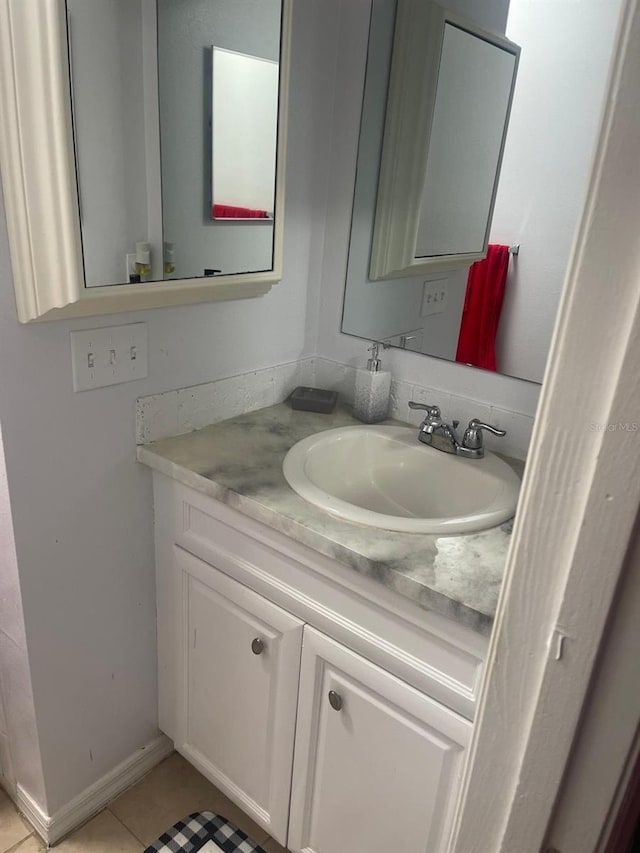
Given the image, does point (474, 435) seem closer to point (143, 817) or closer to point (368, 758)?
point (368, 758)

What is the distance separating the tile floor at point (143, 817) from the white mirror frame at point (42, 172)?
1.16 metres

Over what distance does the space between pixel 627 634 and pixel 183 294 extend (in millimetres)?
1008

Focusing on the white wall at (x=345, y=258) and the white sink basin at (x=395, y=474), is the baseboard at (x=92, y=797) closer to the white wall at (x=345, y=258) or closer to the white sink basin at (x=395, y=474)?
the white sink basin at (x=395, y=474)

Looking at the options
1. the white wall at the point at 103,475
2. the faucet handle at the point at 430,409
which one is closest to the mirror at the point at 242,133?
the white wall at the point at 103,475

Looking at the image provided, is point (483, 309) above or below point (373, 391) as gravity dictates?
above

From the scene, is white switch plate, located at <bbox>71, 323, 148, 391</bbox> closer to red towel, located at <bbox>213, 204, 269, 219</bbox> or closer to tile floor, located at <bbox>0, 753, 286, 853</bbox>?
red towel, located at <bbox>213, 204, 269, 219</bbox>

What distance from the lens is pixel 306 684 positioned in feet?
3.82

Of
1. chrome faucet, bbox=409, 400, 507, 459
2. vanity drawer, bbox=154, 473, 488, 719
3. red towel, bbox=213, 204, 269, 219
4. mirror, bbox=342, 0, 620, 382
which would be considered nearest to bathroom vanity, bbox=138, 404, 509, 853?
vanity drawer, bbox=154, 473, 488, 719

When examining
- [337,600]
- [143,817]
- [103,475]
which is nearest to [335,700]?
[337,600]

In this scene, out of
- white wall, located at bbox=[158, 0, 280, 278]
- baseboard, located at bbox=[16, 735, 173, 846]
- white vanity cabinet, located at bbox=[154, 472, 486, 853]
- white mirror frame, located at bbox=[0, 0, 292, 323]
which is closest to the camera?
white mirror frame, located at bbox=[0, 0, 292, 323]

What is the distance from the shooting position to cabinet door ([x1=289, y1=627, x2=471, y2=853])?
1009 millimetres

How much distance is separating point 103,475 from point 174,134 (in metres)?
0.65

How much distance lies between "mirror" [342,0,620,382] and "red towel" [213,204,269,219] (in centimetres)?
29

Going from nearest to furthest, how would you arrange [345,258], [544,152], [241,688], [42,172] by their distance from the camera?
1. [42,172]
2. [544,152]
3. [241,688]
4. [345,258]
